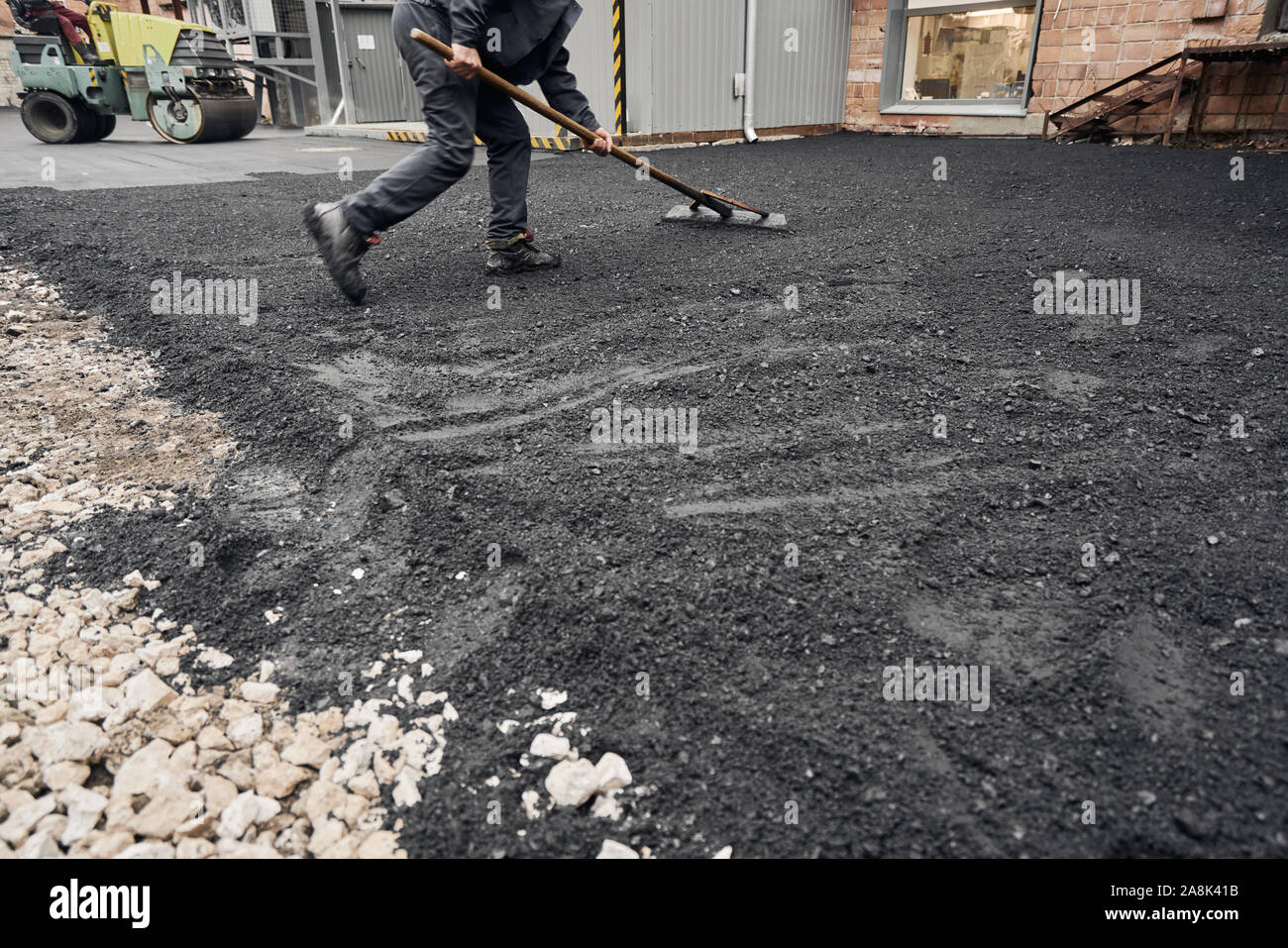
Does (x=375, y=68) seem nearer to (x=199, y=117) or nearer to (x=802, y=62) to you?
(x=199, y=117)

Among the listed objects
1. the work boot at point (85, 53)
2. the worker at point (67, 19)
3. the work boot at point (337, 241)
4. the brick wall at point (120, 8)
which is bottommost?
the work boot at point (337, 241)

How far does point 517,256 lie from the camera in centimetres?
409

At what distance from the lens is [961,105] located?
10258 mm

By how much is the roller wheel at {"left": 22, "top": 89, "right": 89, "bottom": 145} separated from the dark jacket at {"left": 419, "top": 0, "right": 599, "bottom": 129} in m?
10.1

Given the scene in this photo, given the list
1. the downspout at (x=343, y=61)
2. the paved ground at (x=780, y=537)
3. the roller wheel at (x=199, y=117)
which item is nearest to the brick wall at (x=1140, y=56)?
the paved ground at (x=780, y=537)

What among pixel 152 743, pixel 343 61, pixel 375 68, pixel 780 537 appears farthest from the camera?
pixel 375 68

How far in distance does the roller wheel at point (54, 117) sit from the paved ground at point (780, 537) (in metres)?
9.03

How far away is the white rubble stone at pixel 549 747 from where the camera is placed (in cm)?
144

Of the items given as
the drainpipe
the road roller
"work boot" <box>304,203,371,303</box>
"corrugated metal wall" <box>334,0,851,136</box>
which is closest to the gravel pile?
"work boot" <box>304,203,371,303</box>

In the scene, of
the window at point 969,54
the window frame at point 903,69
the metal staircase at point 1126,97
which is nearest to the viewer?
the metal staircase at point 1126,97

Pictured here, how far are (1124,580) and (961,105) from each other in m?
10.3

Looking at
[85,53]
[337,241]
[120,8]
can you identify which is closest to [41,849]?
[337,241]

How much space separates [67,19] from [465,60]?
36.7 feet

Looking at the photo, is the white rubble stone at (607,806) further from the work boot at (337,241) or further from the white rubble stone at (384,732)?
the work boot at (337,241)
